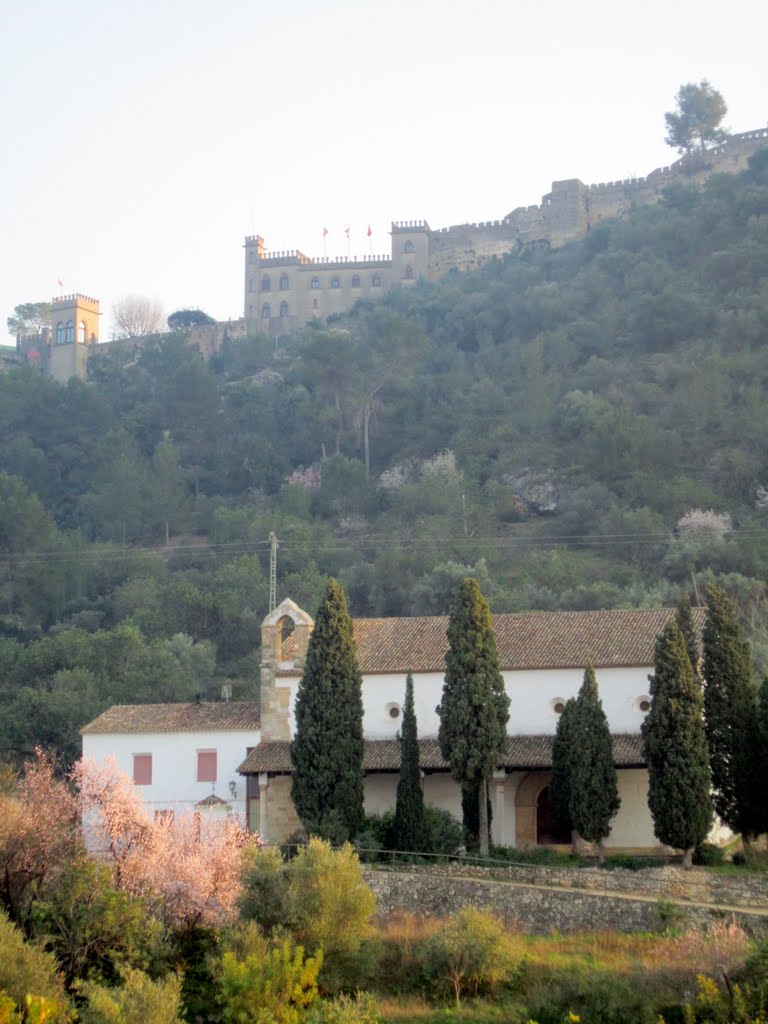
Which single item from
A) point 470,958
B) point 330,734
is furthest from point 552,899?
point 330,734

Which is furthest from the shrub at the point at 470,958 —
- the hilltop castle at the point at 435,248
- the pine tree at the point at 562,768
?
the hilltop castle at the point at 435,248

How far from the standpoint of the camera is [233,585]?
5662 centimetres

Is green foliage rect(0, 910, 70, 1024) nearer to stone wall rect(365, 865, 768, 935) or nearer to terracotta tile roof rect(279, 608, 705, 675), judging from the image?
stone wall rect(365, 865, 768, 935)

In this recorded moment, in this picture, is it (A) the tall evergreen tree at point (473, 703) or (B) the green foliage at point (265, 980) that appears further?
(A) the tall evergreen tree at point (473, 703)

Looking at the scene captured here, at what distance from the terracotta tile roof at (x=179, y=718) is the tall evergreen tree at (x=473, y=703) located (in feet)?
21.5

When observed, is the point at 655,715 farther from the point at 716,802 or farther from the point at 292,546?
the point at 292,546

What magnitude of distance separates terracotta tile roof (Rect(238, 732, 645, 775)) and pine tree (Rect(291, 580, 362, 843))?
63.9 inches

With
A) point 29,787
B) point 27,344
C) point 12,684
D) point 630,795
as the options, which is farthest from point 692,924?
point 27,344

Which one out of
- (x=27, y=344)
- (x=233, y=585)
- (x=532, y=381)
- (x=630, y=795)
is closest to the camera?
(x=630, y=795)

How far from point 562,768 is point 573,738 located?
72cm

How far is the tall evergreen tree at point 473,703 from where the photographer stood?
1129 inches

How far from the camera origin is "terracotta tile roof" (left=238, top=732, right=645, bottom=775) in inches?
1192

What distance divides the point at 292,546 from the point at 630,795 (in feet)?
103

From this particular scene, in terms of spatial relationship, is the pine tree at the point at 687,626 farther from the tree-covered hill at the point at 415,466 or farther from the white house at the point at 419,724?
the tree-covered hill at the point at 415,466
